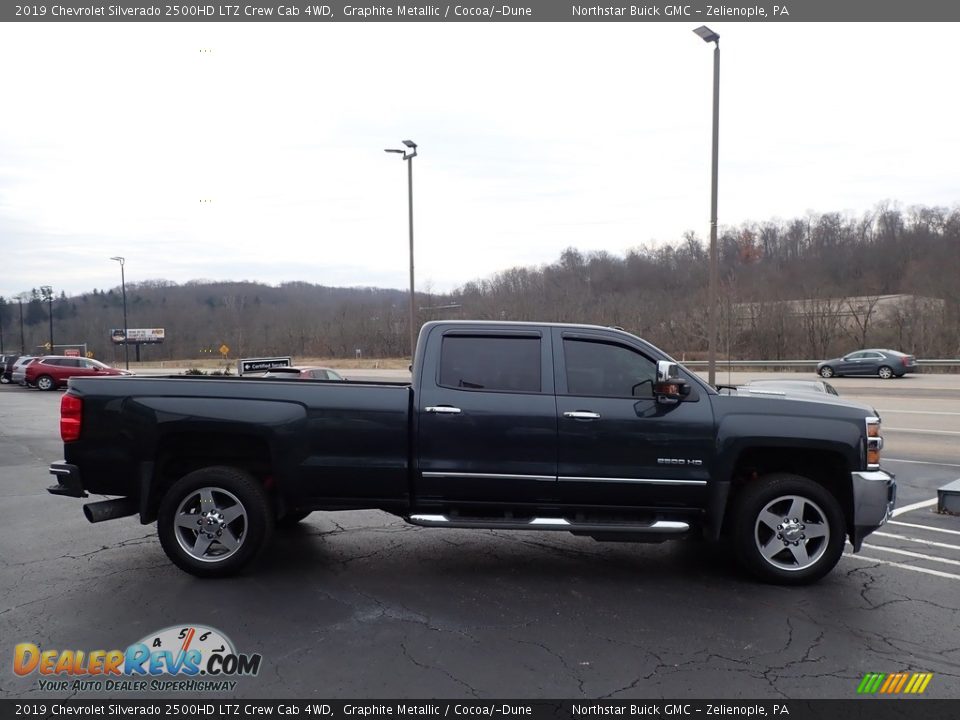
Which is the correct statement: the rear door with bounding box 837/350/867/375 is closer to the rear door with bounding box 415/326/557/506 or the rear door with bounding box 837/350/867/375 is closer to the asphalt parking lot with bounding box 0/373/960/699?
the asphalt parking lot with bounding box 0/373/960/699

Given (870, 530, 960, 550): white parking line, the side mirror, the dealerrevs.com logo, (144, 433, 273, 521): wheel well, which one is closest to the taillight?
(144, 433, 273, 521): wheel well

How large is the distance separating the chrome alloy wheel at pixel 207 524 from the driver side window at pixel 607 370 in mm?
2838

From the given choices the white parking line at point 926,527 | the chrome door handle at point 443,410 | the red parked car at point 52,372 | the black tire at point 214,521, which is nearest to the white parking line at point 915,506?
the white parking line at point 926,527

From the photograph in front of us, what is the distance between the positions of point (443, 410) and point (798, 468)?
9.64ft

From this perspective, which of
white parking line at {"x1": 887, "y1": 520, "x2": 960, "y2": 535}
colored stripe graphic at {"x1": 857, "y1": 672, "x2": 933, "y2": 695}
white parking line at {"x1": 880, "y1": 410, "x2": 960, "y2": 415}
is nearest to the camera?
colored stripe graphic at {"x1": 857, "y1": 672, "x2": 933, "y2": 695}

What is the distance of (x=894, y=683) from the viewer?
3781 mm

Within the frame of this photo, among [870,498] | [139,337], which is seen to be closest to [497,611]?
[870,498]

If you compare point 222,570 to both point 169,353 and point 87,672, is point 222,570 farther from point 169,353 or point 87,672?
point 169,353

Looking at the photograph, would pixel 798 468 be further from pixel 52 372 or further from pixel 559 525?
pixel 52 372

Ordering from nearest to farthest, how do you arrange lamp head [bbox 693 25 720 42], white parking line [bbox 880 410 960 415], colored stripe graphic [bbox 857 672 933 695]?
1. colored stripe graphic [bbox 857 672 933 695]
2. lamp head [bbox 693 25 720 42]
3. white parking line [bbox 880 410 960 415]

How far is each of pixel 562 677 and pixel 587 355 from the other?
2577 mm

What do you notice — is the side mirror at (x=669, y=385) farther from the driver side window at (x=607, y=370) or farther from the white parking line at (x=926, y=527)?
the white parking line at (x=926, y=527)

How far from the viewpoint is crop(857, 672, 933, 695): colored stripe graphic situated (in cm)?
370

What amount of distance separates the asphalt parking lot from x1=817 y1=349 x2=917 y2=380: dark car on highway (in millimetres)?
29499
